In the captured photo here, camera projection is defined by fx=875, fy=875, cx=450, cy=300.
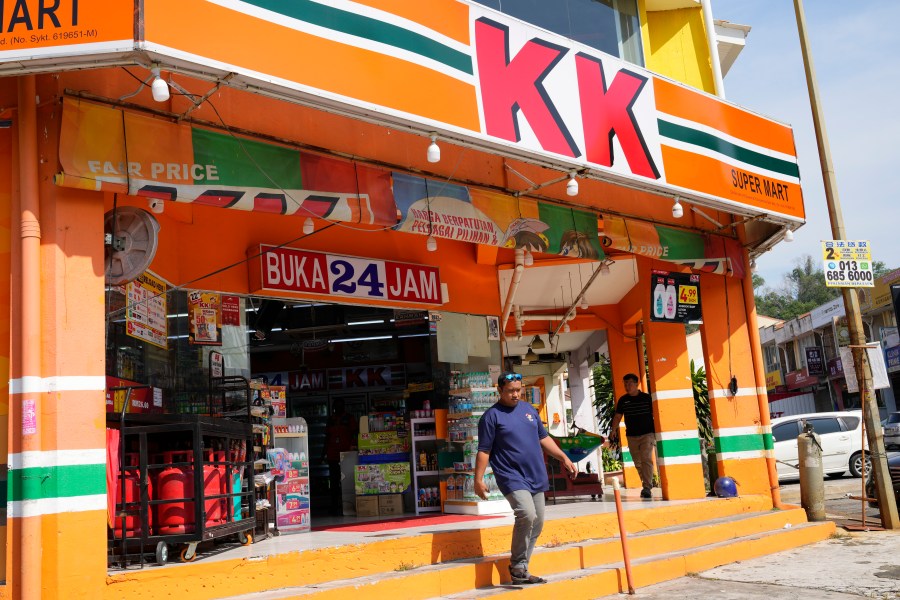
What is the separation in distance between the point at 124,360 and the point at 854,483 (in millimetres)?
15096

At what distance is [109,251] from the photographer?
7.02 m

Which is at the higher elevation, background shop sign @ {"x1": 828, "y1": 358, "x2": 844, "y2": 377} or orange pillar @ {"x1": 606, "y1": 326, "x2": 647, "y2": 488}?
background shop sign @ {"x1": 828, "y1": 358, "x2": 844, "y2": 377}

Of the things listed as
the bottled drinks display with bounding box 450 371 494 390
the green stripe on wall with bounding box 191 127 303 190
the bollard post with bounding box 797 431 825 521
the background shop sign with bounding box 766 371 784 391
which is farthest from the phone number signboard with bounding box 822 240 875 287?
the background shop sign with bounding box 766 371 784 391

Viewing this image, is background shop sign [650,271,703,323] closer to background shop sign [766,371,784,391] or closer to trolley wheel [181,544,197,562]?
trolley wheel [181,544,197,562]

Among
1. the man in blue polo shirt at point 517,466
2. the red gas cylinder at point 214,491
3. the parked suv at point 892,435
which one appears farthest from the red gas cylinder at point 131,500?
the parked suv at point 892,435

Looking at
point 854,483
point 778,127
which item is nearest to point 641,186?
point 778,127

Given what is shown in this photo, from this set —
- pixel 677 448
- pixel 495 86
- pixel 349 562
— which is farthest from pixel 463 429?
pixel 495 86

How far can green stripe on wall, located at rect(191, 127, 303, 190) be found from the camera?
7.25 m

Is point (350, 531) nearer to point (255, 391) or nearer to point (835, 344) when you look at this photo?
point (255, 391)

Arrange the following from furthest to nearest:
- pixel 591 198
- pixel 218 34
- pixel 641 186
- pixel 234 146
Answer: pixel 591 198, pixel 641 186, pixel 234 146, pixel 218 34

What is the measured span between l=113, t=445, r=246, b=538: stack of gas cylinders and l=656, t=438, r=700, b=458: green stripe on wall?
6.80 m

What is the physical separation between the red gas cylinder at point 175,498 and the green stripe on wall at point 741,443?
791cm

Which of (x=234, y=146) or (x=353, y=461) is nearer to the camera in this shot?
(x=234, y=146)

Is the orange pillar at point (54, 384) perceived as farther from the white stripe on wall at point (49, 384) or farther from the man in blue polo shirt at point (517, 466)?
the man in blue polo shirt at point (517, 466)
